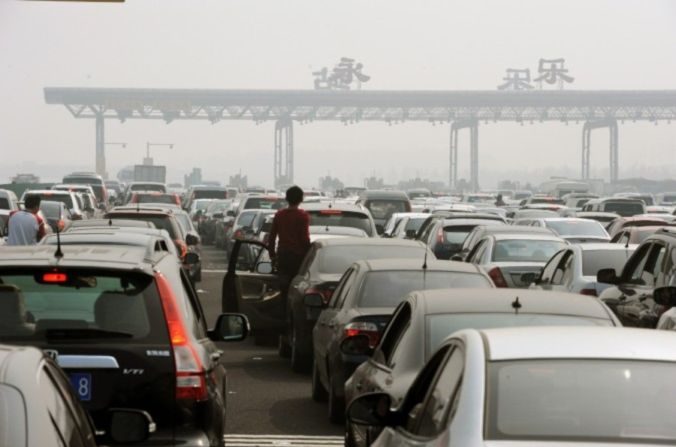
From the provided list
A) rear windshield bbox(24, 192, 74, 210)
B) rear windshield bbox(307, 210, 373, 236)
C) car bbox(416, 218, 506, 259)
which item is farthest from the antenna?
rear windshield bbox(24, 192, 74, 210)

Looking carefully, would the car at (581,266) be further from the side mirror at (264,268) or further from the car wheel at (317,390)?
the car wheel at (317,390)

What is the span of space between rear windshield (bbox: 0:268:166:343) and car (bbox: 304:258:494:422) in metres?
4.90

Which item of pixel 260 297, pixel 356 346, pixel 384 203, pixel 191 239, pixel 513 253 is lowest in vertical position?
pixel 384 203

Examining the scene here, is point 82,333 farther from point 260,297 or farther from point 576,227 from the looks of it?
point 576,227

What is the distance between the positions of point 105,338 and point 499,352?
7.79ft

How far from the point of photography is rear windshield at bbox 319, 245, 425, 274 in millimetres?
17906

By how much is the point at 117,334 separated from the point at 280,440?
16.5 feet

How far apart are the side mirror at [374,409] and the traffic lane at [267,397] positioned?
18.5 ft

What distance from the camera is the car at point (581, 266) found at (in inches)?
765

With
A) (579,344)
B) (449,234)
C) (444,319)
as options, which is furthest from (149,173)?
(579,344)

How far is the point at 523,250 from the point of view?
23781mm

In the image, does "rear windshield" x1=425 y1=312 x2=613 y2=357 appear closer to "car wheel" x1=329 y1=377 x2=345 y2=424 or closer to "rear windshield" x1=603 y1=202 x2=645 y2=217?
"car wheel" x1=329 y1=377 x2=345 y2=424

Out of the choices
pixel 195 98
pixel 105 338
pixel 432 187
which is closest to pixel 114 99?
pixel 195 98

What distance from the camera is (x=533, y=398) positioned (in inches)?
258
